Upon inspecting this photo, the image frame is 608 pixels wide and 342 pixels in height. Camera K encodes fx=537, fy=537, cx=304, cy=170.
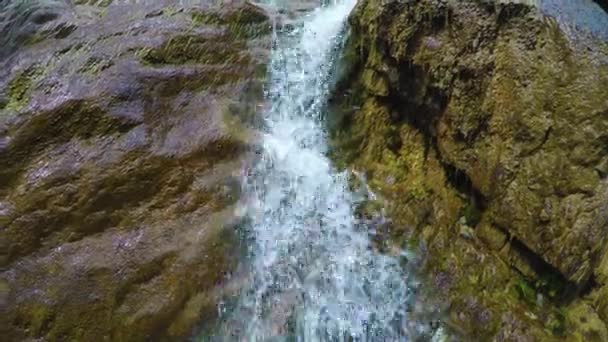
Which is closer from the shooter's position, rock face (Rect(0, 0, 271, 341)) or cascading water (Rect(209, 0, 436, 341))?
rock face (Rect(0, 0, 271, 341))

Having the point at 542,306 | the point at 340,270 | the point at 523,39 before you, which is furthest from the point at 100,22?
the point at 542,306

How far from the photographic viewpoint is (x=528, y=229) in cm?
357

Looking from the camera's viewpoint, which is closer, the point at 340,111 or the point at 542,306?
the point at 542,306

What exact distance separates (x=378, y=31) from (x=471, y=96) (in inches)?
43.8

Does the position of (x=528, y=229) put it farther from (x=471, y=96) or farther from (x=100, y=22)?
(x=100, y=22)

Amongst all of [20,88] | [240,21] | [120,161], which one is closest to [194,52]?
[240,21]

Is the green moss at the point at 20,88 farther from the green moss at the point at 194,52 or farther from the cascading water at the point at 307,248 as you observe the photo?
the cascading water at the point at 307,248

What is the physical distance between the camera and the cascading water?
3.93 m

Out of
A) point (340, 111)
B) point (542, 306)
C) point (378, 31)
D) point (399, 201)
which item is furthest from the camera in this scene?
point (340, 111)

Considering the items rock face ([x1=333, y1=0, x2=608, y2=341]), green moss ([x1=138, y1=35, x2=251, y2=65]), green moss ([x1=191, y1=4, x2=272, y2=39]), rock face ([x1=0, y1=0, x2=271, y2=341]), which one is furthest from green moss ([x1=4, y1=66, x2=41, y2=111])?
rock face ([x1=333, y1=0, x2=608, y2=341])

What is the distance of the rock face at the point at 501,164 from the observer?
11.3 ft

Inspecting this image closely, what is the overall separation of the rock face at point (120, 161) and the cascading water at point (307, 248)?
229 millimetres

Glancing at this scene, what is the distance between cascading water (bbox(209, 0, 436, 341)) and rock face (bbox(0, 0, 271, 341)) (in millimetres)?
229

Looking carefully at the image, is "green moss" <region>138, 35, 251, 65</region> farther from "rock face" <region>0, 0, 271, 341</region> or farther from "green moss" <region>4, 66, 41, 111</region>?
"green moss" <region>4, 66, 41, 111</region>
